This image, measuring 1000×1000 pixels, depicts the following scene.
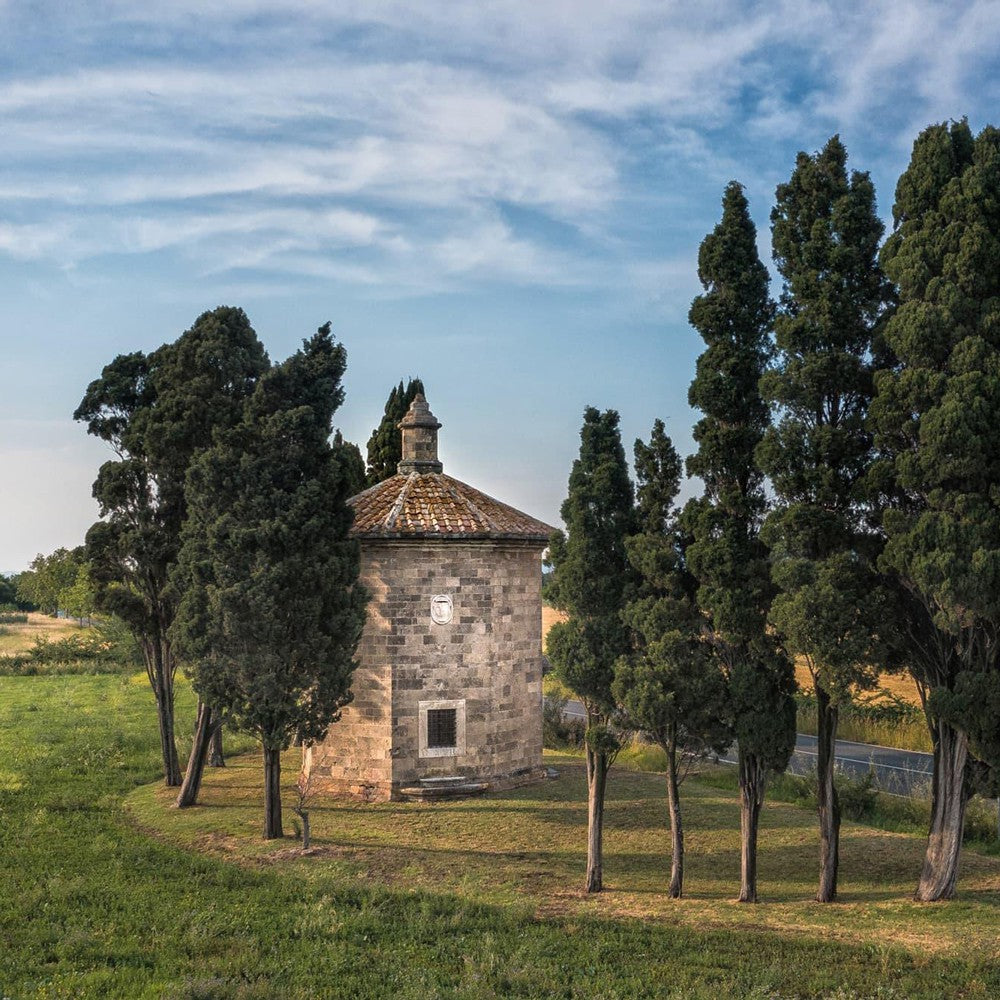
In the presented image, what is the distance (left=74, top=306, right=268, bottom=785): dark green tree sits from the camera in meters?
19.7

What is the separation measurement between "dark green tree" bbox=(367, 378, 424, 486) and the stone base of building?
13.1m

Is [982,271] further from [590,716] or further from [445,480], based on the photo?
[445,480]

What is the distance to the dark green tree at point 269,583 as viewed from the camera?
1730 centimetres

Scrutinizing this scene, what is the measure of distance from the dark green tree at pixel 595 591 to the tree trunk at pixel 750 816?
2.11 m

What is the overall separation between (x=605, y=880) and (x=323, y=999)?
265 inches

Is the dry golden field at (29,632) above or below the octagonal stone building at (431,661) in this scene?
below

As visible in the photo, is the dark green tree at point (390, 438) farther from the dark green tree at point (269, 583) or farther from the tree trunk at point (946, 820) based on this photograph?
the tree trunk at point (946, 820)

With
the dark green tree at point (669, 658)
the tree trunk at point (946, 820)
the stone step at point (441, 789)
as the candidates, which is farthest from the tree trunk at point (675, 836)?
the stone step at point (441, 789)

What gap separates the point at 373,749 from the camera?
69.8 feet

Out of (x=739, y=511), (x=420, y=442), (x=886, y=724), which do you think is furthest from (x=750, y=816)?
(x=886, y=724)

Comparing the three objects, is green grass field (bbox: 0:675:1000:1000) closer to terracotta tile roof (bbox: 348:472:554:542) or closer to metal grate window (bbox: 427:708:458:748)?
metal grate window (bbox: 427:708:458:748)

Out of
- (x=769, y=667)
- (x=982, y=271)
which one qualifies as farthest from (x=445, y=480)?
(x=982, y=271)

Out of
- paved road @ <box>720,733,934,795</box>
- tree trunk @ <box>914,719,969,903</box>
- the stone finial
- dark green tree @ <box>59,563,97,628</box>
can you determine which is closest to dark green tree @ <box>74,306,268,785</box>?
the stone finial

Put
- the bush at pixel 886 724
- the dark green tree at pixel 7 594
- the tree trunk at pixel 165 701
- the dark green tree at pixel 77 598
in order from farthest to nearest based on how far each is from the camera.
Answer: the dark green tree at pixel 7 594
the dark green tree at pixel 77 598
the bush at pixel 886 724
the tree trunk at pixel 165 701
